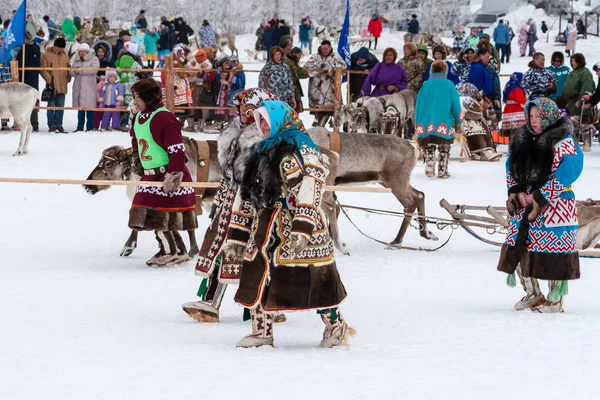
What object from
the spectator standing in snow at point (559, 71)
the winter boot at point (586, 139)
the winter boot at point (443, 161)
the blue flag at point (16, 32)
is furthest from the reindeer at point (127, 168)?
the spectator standing in snow at point (559, 71)

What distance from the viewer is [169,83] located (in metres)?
16.6

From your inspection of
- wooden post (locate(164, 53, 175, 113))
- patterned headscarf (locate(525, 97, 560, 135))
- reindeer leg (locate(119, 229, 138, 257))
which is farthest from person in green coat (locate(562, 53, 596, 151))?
patterned headscarf (locate(525, 97, 560, 135))

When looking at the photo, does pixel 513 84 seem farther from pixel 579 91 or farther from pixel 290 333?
pixel 290 333

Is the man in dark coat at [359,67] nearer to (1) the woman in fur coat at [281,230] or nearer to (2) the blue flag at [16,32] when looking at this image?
(2) the blue flag at [16,32]

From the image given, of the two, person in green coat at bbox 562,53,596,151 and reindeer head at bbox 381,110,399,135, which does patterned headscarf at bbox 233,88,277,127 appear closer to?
reindeer head at bbox 381,110,399,135

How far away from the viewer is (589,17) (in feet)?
157

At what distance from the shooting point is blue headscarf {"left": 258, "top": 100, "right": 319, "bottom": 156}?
5406mm

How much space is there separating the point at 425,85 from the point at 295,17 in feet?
137

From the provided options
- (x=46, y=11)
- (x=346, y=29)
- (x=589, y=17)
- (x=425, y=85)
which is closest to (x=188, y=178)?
(x=425, y=85)

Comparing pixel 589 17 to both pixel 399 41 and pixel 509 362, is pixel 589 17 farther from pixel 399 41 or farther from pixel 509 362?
pixel 509 362

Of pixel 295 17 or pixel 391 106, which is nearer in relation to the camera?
pixel 391 106

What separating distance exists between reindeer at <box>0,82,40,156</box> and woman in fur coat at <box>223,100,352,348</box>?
36.7 feet

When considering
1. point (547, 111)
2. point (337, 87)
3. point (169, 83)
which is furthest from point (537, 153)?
point (337, 87)

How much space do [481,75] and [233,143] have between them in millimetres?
10846
